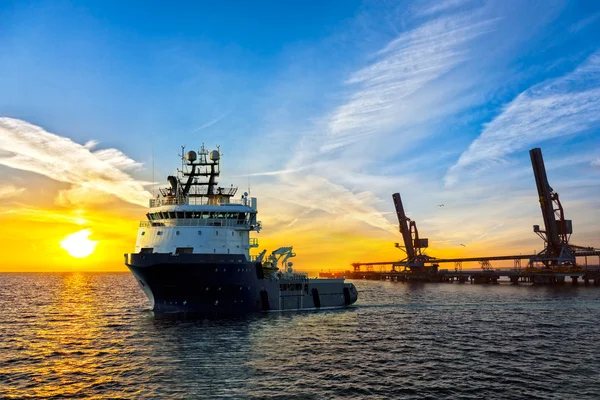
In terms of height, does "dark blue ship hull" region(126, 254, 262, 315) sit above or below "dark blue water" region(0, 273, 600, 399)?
above

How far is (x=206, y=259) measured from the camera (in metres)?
39.3

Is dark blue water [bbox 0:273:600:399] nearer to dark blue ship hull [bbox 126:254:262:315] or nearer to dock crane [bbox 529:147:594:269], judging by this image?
dark blue ship hull [bbox 126:254:262:315]

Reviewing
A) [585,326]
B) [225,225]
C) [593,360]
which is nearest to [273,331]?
[225,225]

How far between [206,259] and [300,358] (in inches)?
610

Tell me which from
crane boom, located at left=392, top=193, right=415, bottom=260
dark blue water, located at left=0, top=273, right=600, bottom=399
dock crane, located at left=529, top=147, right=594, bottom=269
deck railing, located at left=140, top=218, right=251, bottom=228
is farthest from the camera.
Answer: crane boom, located at left=392, top=193, right=415, bottom=260

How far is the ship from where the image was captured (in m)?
39.4

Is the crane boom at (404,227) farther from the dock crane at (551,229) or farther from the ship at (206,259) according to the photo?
the ship at (206,259)

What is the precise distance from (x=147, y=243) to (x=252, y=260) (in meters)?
10.3

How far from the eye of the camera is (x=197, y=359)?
25828mm

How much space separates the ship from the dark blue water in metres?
2.22

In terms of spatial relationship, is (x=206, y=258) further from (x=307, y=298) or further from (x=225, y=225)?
(x=307, y=298)

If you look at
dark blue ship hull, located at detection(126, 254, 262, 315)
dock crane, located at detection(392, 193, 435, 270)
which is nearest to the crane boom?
dock crane, located at detection(392, 193, 435, 270)

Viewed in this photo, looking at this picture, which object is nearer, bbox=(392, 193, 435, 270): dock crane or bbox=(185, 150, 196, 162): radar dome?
bbox=(185, 150, 196, 162): radar dome

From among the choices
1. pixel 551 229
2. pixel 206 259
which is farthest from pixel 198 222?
pixel 551 229
